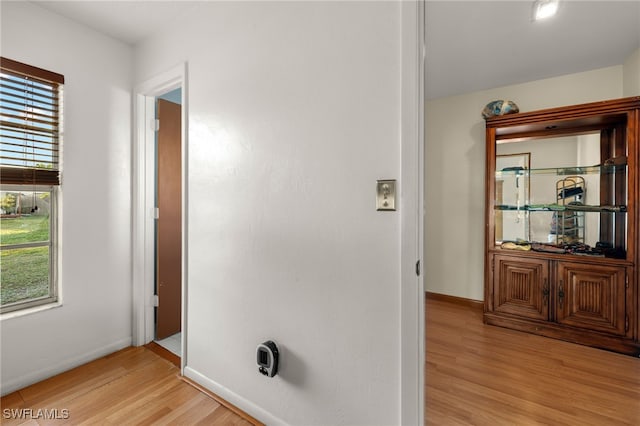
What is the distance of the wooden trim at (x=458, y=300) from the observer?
340 centimetres

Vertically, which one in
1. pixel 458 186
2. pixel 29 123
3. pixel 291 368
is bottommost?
pixel 291 368

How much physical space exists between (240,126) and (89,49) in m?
1.52

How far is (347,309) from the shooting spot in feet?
4.28

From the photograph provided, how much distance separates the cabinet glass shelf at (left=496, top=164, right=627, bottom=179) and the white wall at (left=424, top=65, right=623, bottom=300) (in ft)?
1.26

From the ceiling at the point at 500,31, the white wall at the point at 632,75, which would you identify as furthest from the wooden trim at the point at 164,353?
the white wall at the point at 632,75

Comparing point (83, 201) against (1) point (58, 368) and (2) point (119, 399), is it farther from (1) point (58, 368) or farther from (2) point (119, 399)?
(2) point (119, 399)

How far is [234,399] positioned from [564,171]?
3.42 m

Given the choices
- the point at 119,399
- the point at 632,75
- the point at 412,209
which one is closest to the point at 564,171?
the point at 632,75

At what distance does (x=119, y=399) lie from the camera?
177 centimetres

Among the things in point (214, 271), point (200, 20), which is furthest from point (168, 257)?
point (200, 20)

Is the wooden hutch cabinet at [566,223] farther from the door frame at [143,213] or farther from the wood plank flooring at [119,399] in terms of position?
the door frame at [143,213]

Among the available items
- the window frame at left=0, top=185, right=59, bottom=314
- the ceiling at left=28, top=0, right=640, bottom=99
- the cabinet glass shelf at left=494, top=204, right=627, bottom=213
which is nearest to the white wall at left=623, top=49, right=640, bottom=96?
the ceiling at left=28, top=0, right=640, bottom=99

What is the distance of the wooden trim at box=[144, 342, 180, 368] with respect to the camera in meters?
2.20

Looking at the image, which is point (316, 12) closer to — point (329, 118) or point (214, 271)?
point (329, 118)
